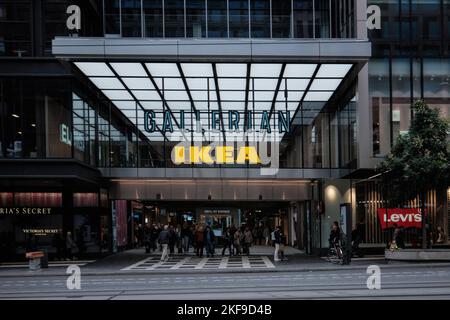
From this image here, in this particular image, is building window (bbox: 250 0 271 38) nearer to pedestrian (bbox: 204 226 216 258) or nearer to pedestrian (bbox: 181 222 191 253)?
pedestrian (bbox: 204 226 216 258)

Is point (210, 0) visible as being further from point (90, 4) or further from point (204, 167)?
point (204, 167)

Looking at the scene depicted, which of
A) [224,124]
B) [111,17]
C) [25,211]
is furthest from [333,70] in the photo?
[25,211]

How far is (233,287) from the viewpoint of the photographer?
1666cm

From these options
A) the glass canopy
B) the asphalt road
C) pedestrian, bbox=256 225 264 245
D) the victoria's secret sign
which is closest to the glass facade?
the glass canopy

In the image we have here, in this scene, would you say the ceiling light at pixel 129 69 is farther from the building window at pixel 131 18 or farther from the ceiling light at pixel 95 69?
the building window at pixel 131 18

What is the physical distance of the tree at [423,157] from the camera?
2625 cm

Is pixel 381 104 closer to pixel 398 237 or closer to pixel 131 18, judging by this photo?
pixel 398 237

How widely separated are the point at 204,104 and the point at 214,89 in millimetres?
2465

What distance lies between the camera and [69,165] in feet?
96.4

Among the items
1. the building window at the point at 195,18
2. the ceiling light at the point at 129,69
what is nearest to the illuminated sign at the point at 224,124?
the ceiling light at the point at 129,69

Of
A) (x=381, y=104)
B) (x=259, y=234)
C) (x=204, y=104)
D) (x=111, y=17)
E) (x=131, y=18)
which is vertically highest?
(x=111, y=17)

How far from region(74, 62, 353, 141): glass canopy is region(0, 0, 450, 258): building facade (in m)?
0.12
